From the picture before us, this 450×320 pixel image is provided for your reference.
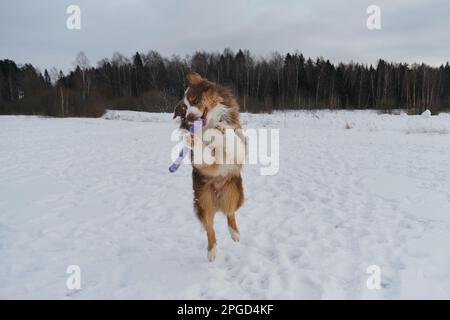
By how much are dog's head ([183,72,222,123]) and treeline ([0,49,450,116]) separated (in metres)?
35.4

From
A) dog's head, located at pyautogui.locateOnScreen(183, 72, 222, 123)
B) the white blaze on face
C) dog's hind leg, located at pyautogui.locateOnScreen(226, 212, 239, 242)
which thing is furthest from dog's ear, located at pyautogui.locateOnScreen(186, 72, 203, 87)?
dog's hind leg, located at pyautogui.locateOnScreen(226, 212, 239, 242)

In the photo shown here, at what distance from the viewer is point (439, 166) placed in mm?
7539

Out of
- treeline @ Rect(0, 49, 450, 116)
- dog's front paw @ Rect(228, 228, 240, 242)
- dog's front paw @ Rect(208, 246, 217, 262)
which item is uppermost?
treeline @ Rect(0, 49, 450, 116)

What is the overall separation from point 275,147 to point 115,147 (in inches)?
235

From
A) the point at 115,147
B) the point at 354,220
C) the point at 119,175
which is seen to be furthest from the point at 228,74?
the point at 354,220

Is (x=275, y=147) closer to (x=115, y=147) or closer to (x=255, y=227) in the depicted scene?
(x=115, y=147)

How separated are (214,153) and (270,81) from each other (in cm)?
4369

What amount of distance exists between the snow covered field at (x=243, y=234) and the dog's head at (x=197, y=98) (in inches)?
62.2

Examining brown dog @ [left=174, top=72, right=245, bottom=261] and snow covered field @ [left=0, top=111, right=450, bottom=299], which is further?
brown dog @ [left=174, top=72, right=245, bottom=261]

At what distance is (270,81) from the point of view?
148ft

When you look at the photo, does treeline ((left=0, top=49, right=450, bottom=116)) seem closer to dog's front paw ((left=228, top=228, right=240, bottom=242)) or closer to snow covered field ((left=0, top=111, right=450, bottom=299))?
snow covered field ((left=0, top=111, right=450, bottom=299))

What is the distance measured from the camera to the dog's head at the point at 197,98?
11.0ft

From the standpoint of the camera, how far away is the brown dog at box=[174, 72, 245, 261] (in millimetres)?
3311

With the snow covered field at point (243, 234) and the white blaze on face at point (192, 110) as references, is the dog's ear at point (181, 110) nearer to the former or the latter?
the white blaze on face at point (192, 110)
